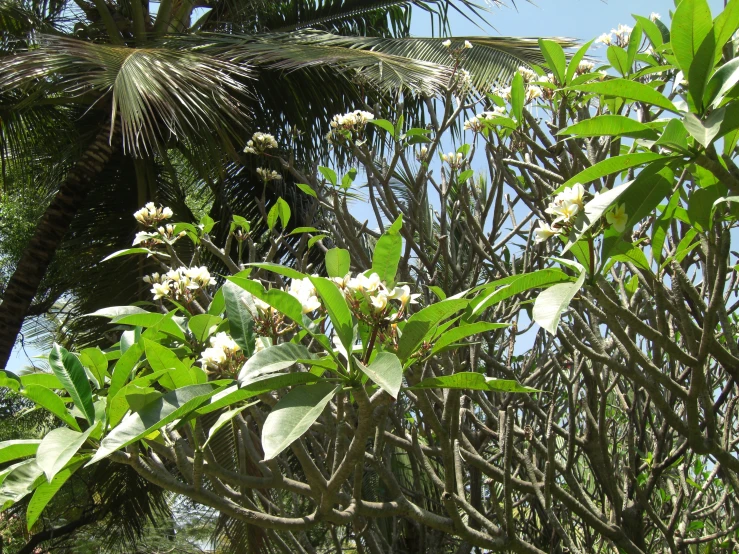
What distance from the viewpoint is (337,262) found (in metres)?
1.15

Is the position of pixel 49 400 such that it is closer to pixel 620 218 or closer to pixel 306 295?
→ pixel 306 295

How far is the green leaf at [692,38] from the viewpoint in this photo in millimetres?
1035

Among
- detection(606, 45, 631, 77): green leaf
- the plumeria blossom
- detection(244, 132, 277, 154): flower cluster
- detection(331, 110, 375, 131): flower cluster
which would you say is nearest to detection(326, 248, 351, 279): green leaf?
the plumeria blossom

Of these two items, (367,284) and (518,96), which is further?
(518,96)

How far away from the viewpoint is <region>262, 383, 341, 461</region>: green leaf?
0.80m

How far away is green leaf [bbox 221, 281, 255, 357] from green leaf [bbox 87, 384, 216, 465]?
0.56 ft

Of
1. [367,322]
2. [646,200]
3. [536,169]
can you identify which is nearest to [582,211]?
[646,200]

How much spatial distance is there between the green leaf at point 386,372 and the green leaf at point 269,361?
0.09m

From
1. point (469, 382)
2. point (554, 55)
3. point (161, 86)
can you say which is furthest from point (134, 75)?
point (469, 382)

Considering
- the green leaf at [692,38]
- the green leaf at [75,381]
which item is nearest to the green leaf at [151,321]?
the green leaf at [75,381]

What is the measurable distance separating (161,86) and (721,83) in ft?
10.7

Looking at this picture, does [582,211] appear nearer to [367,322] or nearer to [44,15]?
[367,322]

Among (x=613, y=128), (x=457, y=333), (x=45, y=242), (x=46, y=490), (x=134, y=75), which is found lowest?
(x=45, y=242)

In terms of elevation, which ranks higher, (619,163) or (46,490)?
(619,163)
